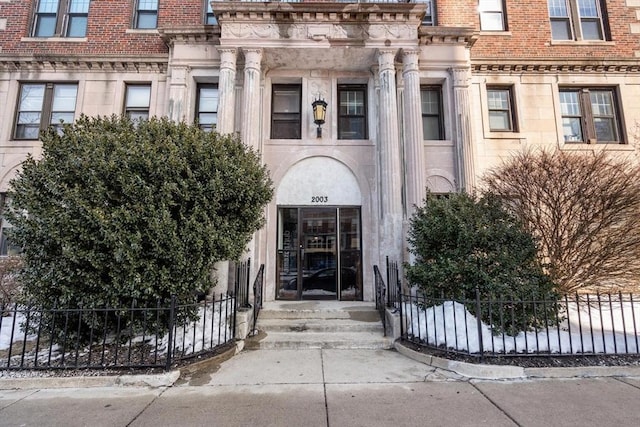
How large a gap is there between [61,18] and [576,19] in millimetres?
16002

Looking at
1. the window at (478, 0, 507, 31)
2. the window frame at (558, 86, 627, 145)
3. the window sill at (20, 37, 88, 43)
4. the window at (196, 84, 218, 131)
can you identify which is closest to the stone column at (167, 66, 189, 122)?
the window at (196, 84, 218, 131)

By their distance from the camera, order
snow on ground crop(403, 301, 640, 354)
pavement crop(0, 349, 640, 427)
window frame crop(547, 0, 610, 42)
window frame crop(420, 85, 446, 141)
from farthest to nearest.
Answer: window frame crop(547, 0, 610, 42) < window frame crop(420, 85, 446, 141) < snow on ground crop(403, 301, 640, 354) < pavement crop(0, 349, 640, 427)

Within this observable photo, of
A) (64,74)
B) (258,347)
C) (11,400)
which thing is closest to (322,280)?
(258,347)

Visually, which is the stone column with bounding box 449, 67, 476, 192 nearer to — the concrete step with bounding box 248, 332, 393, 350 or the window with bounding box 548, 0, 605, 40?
the window with bounding box 548, 0, 605, 40

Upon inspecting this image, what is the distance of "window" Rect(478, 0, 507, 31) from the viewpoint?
421 inches

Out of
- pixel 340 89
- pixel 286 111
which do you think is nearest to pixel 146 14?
pixel 286 111

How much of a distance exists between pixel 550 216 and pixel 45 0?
1544 cm

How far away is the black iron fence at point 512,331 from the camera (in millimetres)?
5109

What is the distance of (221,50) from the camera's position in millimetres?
9016

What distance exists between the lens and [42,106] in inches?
399

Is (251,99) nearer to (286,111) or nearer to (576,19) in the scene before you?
(286,111)

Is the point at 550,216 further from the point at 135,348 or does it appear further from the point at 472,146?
the point at 135,348

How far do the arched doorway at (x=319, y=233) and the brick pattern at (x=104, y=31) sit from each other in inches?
228

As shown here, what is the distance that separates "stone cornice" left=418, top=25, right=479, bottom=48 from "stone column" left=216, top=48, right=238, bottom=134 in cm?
521
